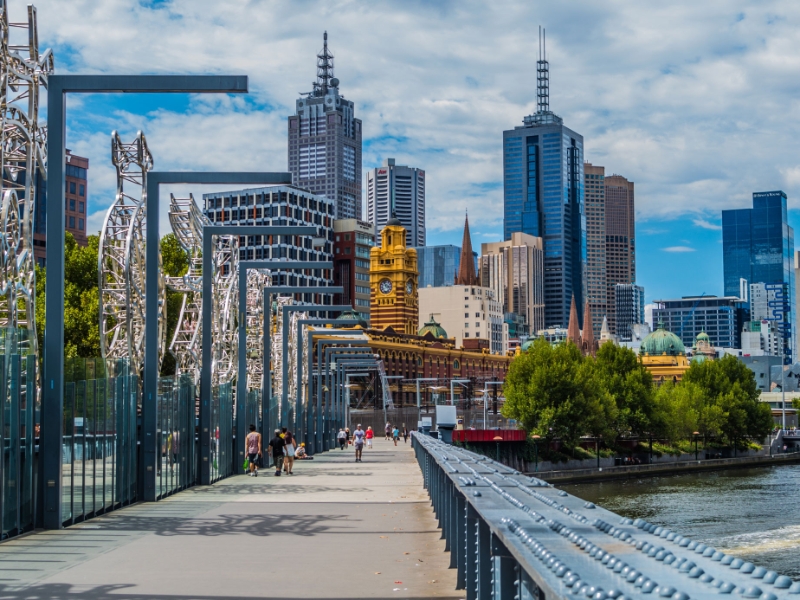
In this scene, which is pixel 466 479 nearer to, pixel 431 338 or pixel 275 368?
pixel 275 368

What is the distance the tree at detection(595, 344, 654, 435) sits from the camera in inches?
3893

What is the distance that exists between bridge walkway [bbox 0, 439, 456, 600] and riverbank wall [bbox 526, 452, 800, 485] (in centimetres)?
5876

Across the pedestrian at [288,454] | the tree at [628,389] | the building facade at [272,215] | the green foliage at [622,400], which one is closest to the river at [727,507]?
the green foliage at [622,400]

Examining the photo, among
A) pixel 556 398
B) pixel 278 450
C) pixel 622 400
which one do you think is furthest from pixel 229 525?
pixel 622 400

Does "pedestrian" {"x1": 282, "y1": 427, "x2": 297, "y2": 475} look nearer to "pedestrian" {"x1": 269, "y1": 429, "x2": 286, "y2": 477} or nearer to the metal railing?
"pedestrian" {"x1": 269, "y1": 429, "x2": 286, "y2": 477}

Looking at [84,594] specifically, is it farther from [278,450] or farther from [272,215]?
[272,215]

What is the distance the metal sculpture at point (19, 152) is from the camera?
A: 79.1 ft

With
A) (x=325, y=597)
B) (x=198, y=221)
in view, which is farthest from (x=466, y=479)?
(x=198, y=221)

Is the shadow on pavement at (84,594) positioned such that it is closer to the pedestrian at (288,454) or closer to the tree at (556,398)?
the pedestrian at (288,454)

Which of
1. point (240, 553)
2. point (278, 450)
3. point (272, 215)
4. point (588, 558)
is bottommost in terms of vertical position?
point (278, 450)

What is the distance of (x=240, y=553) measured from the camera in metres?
14.9

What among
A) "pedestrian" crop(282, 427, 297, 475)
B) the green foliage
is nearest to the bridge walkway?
"pedestrian" crop(282, 427, 297, 475)

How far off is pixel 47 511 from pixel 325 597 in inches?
302

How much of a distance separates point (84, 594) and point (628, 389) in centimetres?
9247
